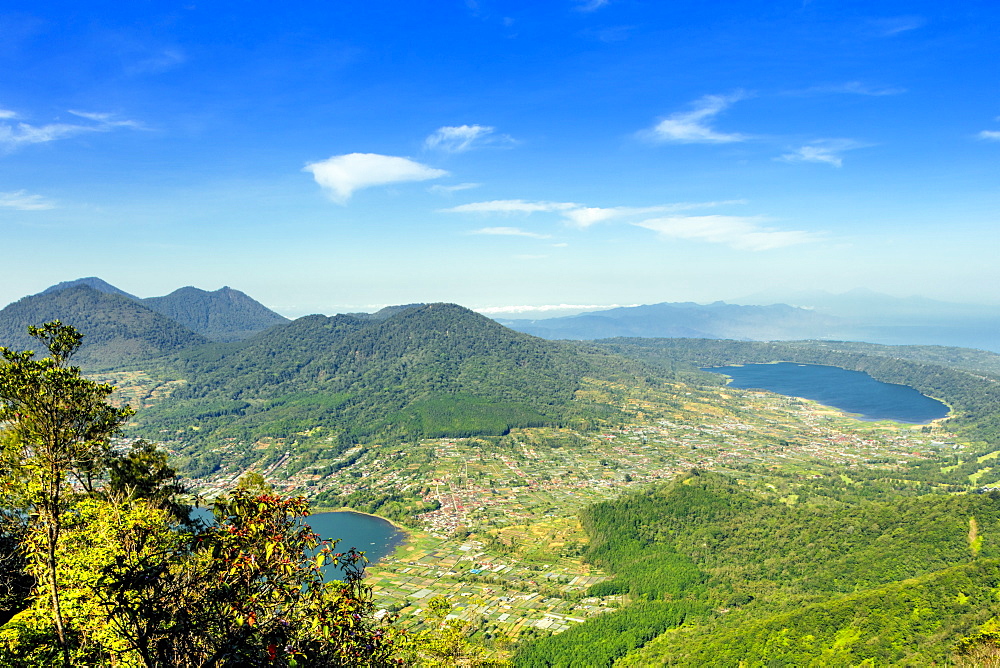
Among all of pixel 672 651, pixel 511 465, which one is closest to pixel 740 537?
pixel 672 651

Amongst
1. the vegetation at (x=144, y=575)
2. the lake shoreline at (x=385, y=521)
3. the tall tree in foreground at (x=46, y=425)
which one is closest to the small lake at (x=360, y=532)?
the lake shoreline at (x=385, y=521)

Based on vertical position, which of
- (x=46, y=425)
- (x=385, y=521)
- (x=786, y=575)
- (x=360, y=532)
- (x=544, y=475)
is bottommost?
(x=385, y=521)

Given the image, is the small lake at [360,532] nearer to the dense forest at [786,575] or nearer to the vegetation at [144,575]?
the dense forest at [786,575]

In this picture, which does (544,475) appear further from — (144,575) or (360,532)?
(144,575)

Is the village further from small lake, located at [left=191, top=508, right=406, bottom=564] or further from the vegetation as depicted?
the vegetation

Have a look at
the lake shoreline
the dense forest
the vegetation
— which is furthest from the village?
the vegetation

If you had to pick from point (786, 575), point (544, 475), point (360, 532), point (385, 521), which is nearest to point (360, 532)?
point (360, 532)

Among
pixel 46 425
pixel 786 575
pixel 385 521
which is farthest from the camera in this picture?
pixel 385 521

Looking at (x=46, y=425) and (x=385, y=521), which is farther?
(x=385, y=521)
